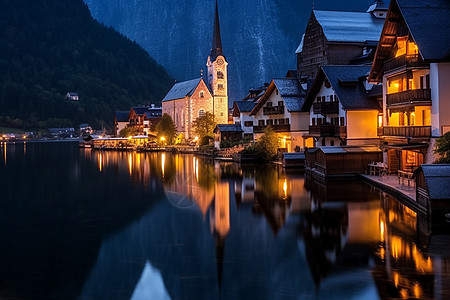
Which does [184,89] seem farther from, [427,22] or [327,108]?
[427,22]

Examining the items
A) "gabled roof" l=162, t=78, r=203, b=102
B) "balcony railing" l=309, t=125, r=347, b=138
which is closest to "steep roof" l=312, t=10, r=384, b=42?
"balcony railing" l=309, t=125, r=347, b=138

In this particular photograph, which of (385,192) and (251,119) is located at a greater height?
(251,119)

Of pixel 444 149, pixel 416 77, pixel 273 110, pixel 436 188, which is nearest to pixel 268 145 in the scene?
pixel 273 110

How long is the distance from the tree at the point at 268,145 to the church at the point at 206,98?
47.3 m

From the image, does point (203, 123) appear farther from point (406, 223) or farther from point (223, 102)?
point (406, 223)

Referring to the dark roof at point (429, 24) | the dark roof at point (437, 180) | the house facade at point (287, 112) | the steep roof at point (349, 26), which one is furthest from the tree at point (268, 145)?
the dark roof at point (437, 180)

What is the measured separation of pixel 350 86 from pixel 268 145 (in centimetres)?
1299

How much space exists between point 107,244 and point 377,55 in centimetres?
2278

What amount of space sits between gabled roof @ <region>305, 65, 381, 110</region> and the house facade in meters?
9.28

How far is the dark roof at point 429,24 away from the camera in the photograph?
27.7 m

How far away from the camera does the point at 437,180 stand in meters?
19.3

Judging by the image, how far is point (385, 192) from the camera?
88.8 feet

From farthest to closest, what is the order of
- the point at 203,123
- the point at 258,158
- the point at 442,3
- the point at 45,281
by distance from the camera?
1. the point at 203,123
2. the point at 258,158
3. the point at 442,3
4. the point at 45,281

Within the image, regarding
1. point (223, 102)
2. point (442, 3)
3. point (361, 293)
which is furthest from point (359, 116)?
point (223, 102)
